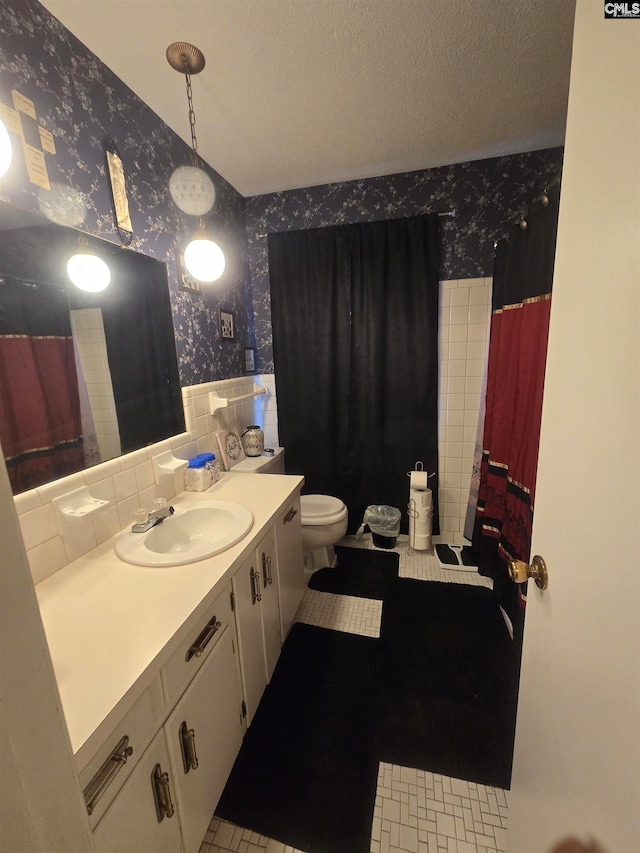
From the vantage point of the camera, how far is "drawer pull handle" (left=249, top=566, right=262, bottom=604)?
122 cm

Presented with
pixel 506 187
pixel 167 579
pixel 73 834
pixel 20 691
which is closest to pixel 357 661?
pixel 167 579

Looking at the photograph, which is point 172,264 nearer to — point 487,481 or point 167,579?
point 167,579

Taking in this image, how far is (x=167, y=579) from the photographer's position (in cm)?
96

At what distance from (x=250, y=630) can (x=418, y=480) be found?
1.47 m

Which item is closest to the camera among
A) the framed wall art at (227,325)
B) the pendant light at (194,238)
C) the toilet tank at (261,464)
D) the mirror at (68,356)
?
the mirror at (68,356)

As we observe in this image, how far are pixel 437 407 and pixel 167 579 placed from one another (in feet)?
6.36

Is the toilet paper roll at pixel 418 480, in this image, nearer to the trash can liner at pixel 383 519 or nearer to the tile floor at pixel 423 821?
the trash can liner at pixel 383 519

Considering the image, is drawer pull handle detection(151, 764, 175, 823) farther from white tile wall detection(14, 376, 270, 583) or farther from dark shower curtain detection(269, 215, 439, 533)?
dark shower curtain detection(269, 215, 439, 533)

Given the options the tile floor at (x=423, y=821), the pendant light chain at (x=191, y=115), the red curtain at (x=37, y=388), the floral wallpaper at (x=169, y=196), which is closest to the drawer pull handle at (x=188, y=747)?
the tile floor at (x=423, y=821)

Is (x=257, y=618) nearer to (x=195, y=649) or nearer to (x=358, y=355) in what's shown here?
(x=195, y=649)

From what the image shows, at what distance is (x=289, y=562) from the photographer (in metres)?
1.60

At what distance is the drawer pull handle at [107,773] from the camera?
1.90 feet

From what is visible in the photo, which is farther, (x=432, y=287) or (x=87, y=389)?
(x=432, y=287)

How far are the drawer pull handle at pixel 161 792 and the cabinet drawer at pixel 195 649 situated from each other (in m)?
0.12
